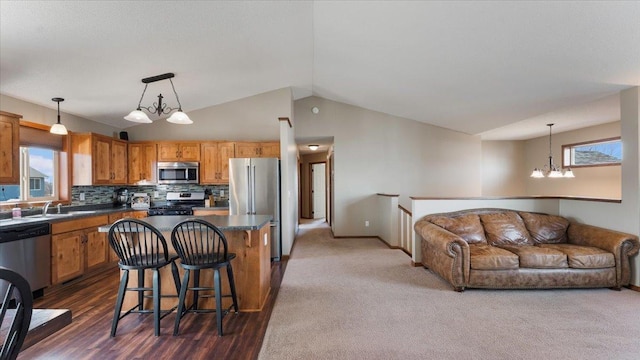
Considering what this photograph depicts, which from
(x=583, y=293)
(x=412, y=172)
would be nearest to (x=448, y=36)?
(x=583, y=293)

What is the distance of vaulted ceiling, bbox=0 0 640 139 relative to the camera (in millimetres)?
2764

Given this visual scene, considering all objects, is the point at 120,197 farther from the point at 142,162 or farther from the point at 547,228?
the point at 547,228

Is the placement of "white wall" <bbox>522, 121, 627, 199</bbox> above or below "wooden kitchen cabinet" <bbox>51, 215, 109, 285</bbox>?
above

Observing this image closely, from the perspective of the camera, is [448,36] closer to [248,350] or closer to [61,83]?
[248,350]

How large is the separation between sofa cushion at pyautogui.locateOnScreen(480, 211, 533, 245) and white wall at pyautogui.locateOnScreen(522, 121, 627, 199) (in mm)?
2768

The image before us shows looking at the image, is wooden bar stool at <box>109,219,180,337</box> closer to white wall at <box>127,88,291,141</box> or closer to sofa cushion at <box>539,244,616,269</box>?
white wall at <box>127,88,291,141</box>

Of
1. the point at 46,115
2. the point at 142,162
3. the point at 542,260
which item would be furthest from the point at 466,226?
the point at 46,115

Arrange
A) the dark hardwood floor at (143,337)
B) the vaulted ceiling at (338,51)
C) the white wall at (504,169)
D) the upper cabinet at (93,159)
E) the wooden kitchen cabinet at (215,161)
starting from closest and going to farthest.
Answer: the dark hardwood floor at (143,337) → the vaulted ceiling at (338,51) → the upper cabinet at (93,159) → the wooden kitchen cabinet at (215,161) → the white wall at (504,169)

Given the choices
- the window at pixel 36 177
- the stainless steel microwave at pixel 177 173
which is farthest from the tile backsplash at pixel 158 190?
the window at pixel 36 177

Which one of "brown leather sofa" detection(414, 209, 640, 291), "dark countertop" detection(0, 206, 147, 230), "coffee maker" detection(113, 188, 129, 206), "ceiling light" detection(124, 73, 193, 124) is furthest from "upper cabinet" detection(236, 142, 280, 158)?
"brown leather sofa" detection(414, 209, 640, 291)

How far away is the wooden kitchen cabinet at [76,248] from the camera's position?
371 centimetres

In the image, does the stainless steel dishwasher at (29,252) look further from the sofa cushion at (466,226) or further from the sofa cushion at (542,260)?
the sofa cushion at (542,260)

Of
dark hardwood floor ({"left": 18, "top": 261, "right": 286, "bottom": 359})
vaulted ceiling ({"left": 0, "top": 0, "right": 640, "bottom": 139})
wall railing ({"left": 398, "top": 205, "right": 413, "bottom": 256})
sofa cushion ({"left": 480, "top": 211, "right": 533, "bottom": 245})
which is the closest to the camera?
dark hardwood floor ({"left": 18, "top": 261, "right": 286, "bottom": 359})

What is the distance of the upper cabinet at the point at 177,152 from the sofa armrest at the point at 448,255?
4.18 metres
